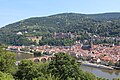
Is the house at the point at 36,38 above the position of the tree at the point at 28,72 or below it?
below

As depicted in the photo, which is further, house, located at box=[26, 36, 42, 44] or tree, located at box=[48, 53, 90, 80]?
house, located at box=[26, 36, 42, 44]

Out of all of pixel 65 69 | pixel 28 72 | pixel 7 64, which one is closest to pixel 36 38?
pixel 7 64

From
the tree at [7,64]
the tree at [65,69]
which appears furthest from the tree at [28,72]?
the tree at [7,64]

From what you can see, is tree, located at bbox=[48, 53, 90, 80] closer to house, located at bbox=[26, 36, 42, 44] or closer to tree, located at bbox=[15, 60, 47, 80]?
tree, located at bbox=[15, 60, 47, 80]

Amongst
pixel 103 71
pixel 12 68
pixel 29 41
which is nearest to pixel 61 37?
pixel 29 41

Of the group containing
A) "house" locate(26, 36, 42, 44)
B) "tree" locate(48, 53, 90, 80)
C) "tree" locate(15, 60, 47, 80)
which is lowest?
"house" locate(26, 36, 42, 44)

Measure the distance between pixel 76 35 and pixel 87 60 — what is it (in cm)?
3960

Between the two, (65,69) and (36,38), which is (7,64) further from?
(36,38)

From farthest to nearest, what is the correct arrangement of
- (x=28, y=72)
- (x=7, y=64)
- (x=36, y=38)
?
(x=36, y=38)
(x=7, y=64)
(x=28, y=72)

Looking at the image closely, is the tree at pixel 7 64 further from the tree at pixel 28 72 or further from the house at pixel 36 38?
the house at pixel 36 38

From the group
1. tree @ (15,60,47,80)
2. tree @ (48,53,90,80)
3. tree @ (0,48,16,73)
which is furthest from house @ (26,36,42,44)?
tree @ (15,60,47,80)

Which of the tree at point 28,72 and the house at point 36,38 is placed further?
the house at point 36,38

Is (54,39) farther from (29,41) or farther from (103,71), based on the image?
(103,71)

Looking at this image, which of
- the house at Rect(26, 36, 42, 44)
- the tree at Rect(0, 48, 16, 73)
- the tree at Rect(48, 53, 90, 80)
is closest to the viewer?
the tree at Rect(48, 53, 90, 80)
